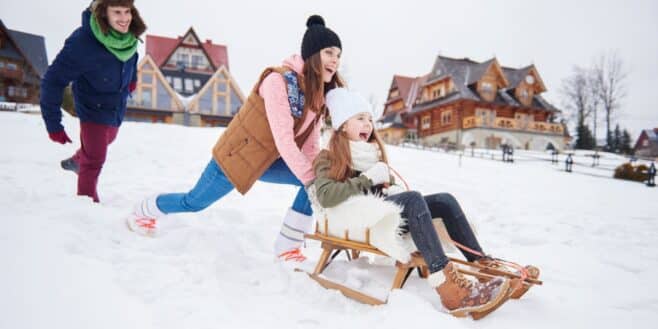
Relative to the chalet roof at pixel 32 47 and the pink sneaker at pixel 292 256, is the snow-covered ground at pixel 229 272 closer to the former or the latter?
the pink sneaker at pixel 292 256

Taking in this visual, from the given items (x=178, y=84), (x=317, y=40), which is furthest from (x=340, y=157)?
(x=178, y=84)

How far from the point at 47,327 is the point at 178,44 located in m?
32.1

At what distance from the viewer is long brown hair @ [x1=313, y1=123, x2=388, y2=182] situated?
2.45 metres

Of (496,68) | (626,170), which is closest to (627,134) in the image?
(496,68)

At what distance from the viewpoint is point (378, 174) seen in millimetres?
2414

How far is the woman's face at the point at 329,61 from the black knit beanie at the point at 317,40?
0.03 m

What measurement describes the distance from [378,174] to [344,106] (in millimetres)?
592

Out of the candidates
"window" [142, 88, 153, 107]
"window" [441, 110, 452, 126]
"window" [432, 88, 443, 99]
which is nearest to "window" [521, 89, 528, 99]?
"window" [441, 110, 452, 126]

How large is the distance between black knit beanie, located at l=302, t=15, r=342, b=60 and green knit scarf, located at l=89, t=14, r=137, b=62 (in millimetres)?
1686

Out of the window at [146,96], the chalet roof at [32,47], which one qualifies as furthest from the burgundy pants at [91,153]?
the chalet roof at [32,47]

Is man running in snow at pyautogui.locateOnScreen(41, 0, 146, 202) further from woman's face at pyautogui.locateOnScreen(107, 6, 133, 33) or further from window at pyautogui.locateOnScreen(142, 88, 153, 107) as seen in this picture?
window at pyautogui.locateOnScreen(142, 88, 153, 107)

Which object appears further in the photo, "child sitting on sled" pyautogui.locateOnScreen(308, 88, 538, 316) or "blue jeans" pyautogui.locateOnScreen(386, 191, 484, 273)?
"blue jeans" pyautogui.locateOnScreen(386, 191, 484, 273)

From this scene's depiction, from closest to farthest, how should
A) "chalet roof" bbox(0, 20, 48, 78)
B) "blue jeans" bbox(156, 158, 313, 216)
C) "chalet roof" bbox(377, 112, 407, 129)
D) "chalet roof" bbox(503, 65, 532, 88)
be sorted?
"blue jeans" bbox(156, 158, 313, 216), "chalet roof" bbox(503, 65, 532, 88), "chalet roof" bbox(0, 20, 48, 78), "chalet roof" bbox(377, 112, 407, 129)

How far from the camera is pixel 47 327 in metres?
1.53
